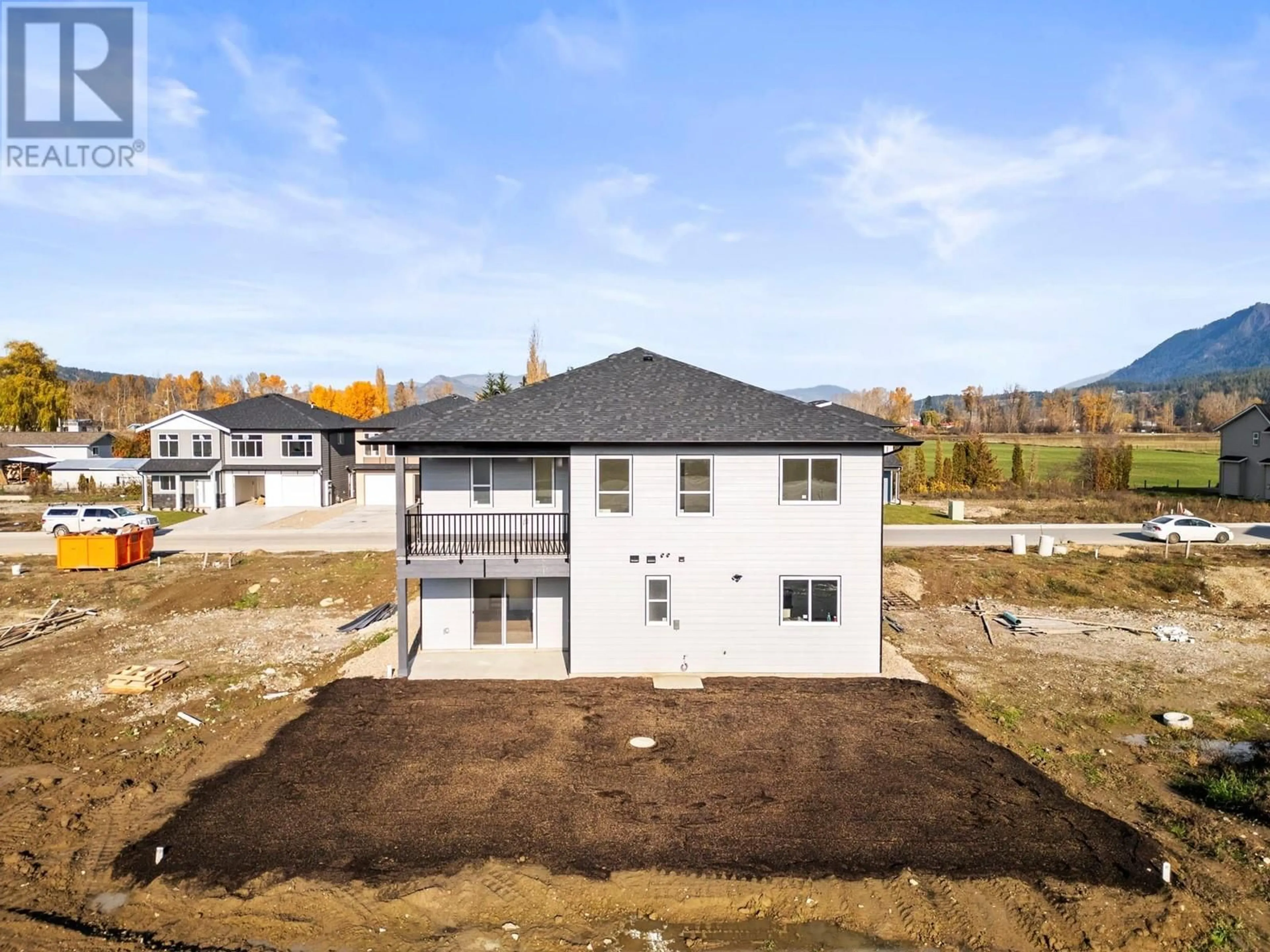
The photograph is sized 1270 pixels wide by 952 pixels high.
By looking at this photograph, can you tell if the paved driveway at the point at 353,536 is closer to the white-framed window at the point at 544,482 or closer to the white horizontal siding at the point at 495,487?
the white horizontal siding at the point at 495,487

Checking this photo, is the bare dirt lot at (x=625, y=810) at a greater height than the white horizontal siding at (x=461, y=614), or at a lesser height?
lesser

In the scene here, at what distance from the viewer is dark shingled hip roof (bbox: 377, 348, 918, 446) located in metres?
16.6

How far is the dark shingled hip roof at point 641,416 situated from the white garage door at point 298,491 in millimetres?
32135

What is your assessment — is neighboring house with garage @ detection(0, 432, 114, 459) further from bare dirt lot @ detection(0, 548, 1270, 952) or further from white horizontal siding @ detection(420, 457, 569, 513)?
white horizontal siding @ detection(420, 457, 569, 513)

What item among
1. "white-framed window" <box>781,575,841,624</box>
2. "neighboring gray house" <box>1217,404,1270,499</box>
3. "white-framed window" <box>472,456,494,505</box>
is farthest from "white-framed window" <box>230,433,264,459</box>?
"neighboring gray house" <box>1217,404,1270,499</box>

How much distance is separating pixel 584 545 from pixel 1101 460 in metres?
44.4

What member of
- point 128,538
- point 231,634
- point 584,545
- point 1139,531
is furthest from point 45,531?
point 1139,531

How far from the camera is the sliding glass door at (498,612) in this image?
18.6m

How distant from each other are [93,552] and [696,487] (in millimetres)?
24278

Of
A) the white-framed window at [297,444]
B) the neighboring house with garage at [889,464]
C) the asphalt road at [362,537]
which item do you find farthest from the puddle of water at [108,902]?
the white-framed window at [297,444]

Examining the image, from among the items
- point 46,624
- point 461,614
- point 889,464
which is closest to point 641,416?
point 461,614

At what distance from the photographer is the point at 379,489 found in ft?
157

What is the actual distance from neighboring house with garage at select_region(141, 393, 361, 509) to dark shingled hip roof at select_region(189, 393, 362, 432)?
7 cm

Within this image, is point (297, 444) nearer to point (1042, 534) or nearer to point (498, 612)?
point (498, 612)
